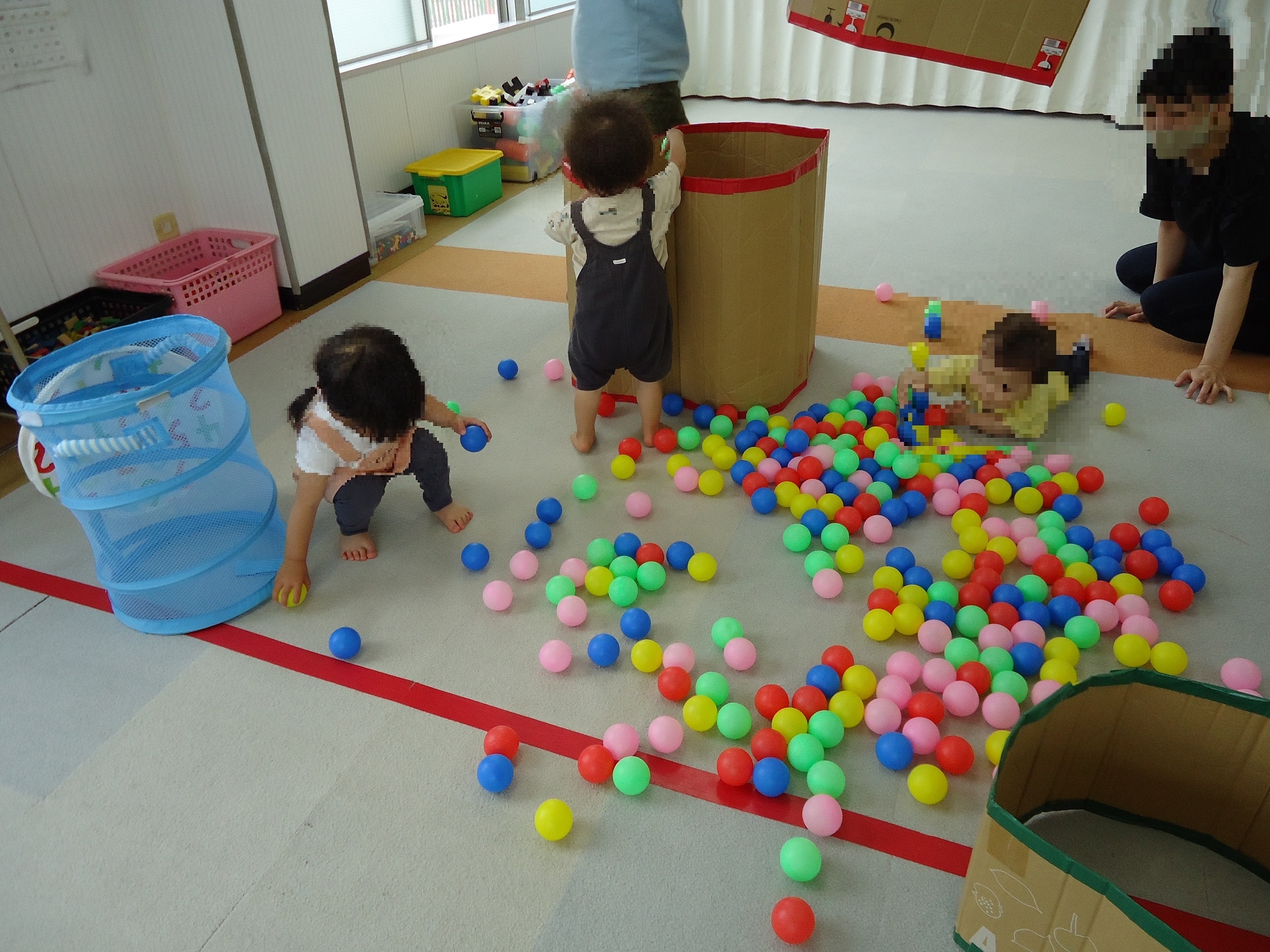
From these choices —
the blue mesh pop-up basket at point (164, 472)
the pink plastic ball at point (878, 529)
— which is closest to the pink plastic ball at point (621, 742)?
the pink plastic ball at point (878, 529)

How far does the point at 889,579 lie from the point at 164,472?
1.55 m

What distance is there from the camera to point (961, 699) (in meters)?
1.57

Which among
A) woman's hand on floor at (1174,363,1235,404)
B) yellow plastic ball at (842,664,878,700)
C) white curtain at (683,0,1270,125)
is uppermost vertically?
white curtain at (683,0,1270,125)

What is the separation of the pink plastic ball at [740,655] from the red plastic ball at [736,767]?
22 cm

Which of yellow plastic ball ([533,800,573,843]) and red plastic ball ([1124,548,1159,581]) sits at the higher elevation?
red plastic ball ([1124,548,1159,581])

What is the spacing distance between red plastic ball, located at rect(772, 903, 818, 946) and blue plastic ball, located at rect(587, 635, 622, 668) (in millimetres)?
567

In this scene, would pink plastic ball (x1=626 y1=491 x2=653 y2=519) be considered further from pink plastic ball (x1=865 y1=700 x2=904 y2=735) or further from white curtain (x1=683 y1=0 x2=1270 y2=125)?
white curtain (x1=683 y1=0 x2=1270 y2=125)

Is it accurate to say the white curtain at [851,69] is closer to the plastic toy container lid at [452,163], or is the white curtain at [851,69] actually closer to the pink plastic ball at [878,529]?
the plastic toy container lid at [452,163]

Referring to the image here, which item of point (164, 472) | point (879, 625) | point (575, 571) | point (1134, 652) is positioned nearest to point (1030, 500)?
point (1134, 652)

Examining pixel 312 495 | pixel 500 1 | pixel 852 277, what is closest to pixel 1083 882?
pixel 312 495

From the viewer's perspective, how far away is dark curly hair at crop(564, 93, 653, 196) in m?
1.98

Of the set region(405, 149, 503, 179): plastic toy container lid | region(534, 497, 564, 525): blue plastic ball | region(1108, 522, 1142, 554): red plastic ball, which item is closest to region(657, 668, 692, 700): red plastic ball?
region(534, 497, 564, 525): blue plastic ball

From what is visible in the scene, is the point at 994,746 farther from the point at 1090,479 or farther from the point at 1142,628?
the point at 1090,479

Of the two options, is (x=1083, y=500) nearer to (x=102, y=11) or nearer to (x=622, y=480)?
(x=622, y=480)
